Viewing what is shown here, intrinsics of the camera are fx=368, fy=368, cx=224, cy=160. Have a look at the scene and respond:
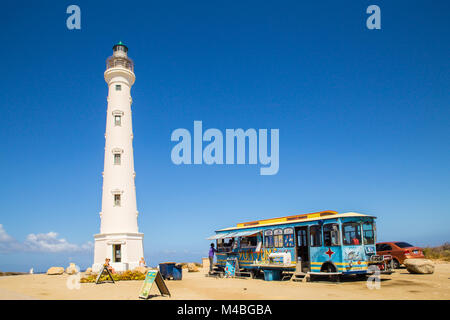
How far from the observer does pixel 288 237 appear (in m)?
18.9

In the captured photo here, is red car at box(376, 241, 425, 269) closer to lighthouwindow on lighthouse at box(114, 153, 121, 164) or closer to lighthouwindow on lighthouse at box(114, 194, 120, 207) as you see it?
lighthouwindow on lighthouse at box(114, 194, 120, 207)

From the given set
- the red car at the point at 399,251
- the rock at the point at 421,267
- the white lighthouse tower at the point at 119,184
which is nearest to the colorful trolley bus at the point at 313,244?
the rock at the point at 421,267

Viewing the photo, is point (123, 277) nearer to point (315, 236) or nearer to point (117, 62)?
point (315, 236)

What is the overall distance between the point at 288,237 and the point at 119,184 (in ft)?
46.7

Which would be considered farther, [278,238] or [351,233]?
[278,238]

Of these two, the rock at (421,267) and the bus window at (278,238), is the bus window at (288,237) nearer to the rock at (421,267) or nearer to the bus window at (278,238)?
the bus window at (278,238)

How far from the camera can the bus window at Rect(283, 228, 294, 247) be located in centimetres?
1862

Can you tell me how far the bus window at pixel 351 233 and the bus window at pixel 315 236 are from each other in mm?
1223

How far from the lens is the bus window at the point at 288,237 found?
18.6 metres

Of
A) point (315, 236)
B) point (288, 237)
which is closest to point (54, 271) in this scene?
point (288, 237)

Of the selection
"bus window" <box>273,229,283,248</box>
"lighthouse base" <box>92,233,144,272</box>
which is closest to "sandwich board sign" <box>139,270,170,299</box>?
"bus window" <box>273,229,283,248</box>
